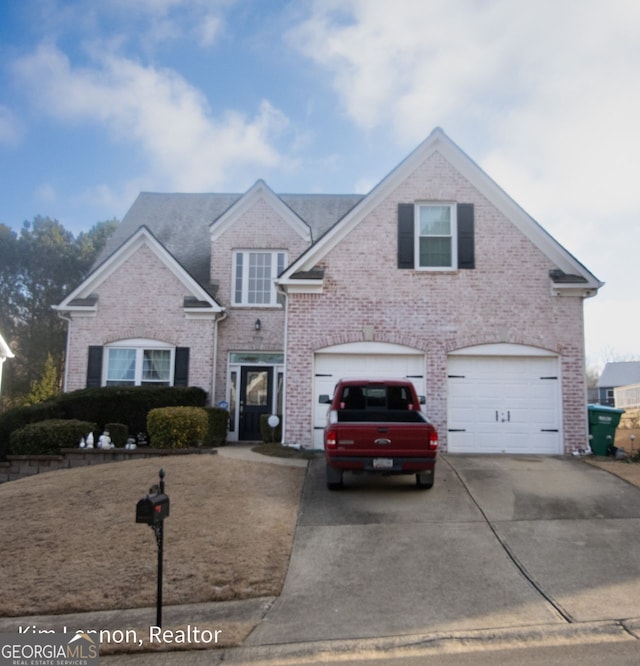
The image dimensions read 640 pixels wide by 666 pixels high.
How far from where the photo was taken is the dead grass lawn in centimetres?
612

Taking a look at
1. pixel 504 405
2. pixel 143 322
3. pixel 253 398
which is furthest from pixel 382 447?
pixel 143 322

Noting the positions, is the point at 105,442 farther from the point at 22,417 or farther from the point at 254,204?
the point at 254,204

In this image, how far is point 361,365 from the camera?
44.9 feet

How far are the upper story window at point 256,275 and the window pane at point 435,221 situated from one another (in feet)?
18.3

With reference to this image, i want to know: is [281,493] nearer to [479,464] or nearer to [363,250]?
[479,464]

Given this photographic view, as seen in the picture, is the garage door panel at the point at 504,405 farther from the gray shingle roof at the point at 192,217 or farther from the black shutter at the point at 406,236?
the gray shingle roof at the point at 192,217

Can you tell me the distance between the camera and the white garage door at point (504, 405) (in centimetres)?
1338

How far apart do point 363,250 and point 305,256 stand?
140 cm

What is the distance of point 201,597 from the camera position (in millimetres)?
5980

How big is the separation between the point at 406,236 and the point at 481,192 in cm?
212

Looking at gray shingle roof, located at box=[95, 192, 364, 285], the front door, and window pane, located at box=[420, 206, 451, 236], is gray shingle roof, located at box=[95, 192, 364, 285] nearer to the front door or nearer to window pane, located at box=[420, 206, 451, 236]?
the front door

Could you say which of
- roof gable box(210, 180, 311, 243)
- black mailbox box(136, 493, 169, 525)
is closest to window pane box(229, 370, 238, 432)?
roof gable box(210, 180, 311, 243)

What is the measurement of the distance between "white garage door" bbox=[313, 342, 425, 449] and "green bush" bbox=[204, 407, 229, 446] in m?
3.21
